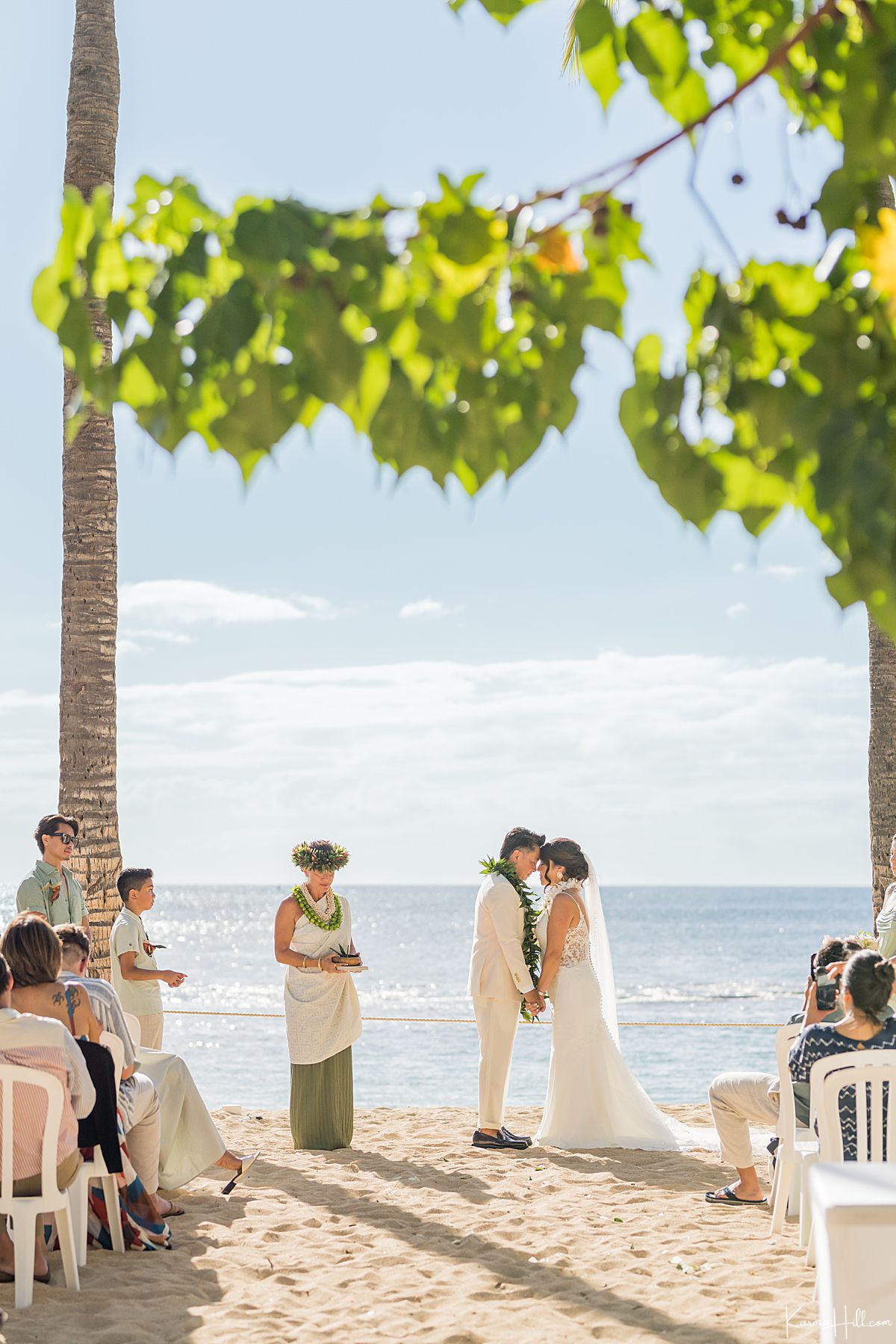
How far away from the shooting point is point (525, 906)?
8.07 m

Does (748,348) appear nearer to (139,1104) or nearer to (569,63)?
(139,1104)

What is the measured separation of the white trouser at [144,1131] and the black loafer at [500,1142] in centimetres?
271

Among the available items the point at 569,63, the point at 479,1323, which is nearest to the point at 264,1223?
the point at 479,1323

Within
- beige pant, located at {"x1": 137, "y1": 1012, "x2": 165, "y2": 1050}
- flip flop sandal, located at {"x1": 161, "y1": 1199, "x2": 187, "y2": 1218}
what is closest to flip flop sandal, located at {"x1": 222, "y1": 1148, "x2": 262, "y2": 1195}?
flip flop sandal, located at {"x1": 161, "y1": 1199, "x2": 187, "y2": 1218}

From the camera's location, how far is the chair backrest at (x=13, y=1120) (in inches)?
182

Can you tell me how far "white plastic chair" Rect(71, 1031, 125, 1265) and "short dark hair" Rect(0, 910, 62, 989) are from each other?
1.49ft

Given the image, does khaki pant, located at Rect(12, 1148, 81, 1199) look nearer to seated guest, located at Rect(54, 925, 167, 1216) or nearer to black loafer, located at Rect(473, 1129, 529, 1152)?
seated guest, located at Rect(54, 925, 167, 1216)

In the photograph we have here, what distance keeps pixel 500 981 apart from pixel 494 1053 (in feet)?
1.49

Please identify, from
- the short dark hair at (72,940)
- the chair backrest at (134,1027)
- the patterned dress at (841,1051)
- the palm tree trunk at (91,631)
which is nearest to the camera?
the patterned dress at (841,1051)

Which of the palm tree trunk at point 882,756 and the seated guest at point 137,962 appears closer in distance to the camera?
the seated guest at point 137,962

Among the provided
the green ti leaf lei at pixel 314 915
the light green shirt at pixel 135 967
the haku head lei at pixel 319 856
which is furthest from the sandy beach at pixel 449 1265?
the haku head lei at pixel 319 856

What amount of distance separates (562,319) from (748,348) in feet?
0.88

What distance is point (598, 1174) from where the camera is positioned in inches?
280

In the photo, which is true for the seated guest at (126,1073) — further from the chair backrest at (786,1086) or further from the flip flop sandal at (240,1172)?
the chair backrest at (786,1086)
